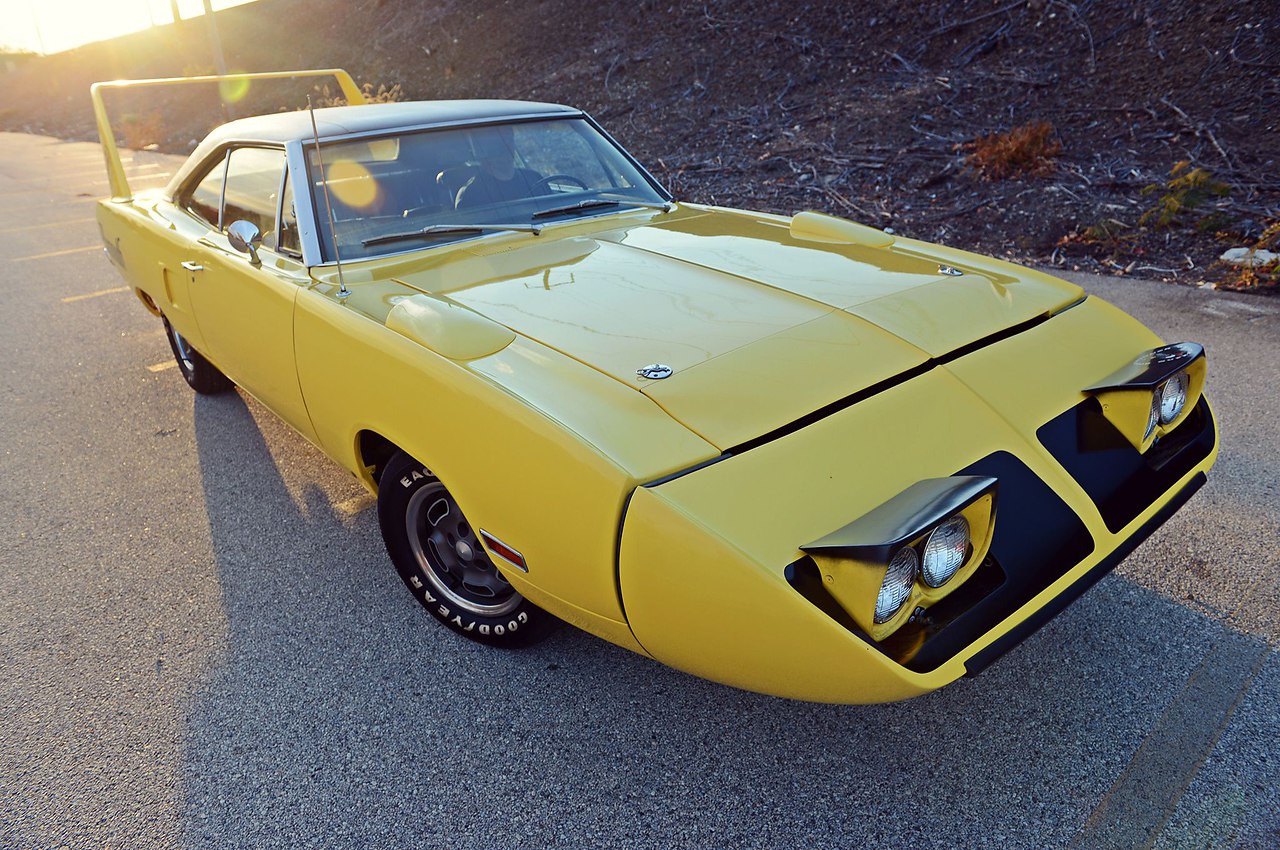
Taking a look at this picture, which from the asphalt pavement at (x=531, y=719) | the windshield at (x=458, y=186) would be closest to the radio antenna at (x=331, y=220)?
the windshield at (x=458, y=186)

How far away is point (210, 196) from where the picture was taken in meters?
3.56

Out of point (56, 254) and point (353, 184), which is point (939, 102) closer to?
point (353, 184)

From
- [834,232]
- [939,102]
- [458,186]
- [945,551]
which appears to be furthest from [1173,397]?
[939,102]

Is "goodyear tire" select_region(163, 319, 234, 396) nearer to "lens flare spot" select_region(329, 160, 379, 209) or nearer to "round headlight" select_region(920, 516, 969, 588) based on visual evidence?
"lens flare spot" select_region(329, 160, 379, 209)

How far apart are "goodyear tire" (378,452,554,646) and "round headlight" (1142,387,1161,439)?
5.30 feet

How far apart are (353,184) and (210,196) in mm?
1127

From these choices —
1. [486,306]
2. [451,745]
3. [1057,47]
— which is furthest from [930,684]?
[1057,47]

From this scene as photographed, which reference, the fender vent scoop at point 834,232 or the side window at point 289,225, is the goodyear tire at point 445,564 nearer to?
the side window at point 289,225

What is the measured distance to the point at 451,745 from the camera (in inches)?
83.4

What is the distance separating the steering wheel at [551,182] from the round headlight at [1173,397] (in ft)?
6.88

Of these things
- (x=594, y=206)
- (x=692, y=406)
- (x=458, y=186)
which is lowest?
(x=692, y=406)

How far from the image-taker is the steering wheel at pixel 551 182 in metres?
3.15

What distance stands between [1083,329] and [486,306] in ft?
5.45

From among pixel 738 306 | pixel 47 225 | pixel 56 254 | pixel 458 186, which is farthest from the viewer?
pixel 47 225
